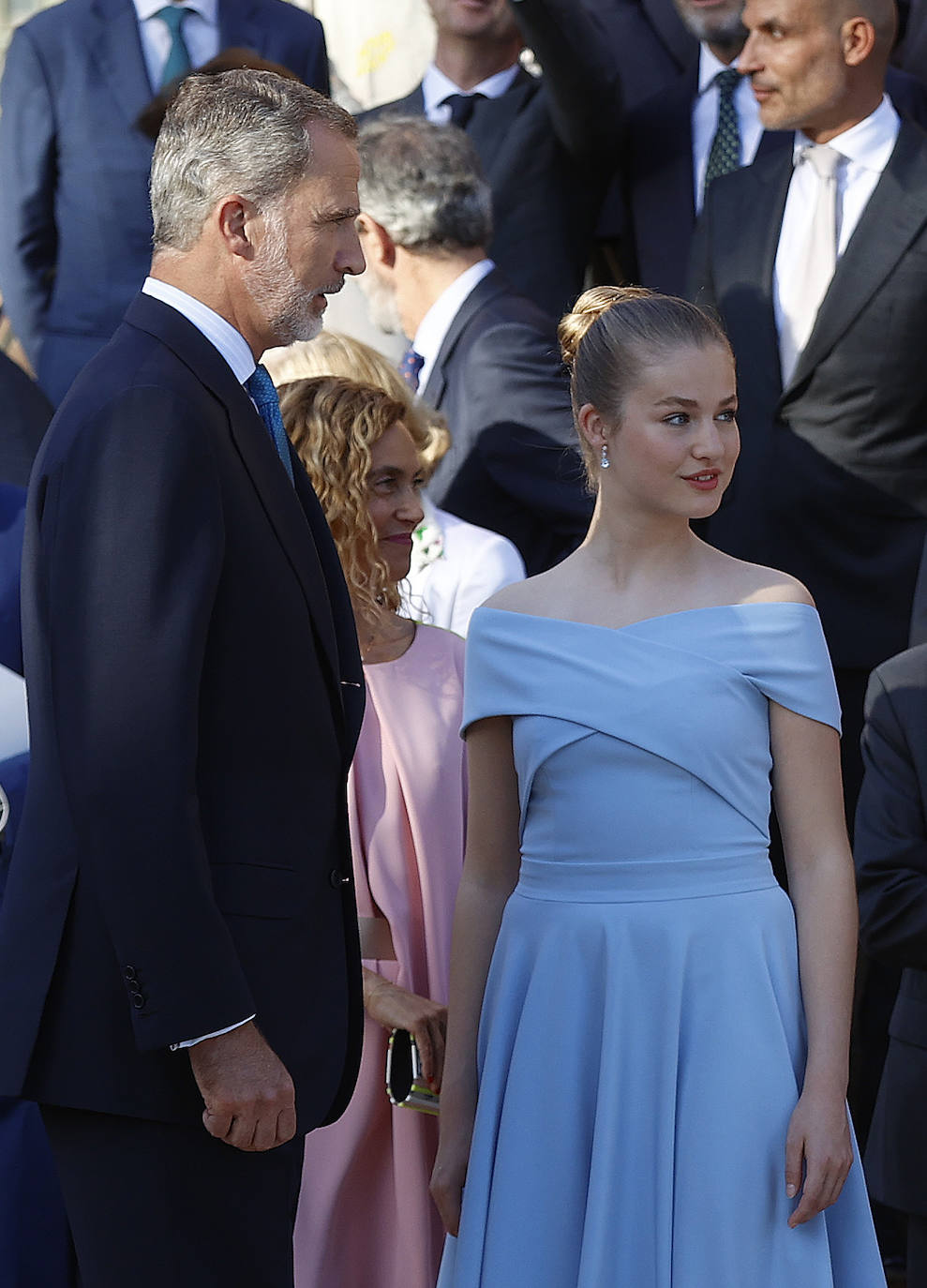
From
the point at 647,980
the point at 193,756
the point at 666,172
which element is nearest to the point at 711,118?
the point at 666,172

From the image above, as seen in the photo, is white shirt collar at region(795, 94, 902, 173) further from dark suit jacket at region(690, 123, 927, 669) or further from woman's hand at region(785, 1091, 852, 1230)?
woman's hand at region(785, 1091, 852, 1230)

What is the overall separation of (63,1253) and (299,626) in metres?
1.20

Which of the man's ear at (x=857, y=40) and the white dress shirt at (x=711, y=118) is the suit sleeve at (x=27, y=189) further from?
the man's ear at (x=857, y=40)

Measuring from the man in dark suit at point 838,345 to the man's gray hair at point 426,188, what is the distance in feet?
2.12

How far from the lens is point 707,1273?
2.03 m

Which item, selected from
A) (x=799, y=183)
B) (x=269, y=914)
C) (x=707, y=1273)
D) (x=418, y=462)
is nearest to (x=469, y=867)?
(x=269, y=914)

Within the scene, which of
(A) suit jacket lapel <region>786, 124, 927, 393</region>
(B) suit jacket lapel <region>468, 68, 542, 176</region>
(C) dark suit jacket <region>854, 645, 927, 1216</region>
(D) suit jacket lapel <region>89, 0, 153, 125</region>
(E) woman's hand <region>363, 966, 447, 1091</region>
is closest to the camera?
(E) woman's hand <region>363, 966, 447, 1091</region>

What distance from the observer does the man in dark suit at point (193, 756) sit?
1853 millimetres

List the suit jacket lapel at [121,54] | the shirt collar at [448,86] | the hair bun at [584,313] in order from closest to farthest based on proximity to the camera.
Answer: the hair bun at [584,313]
the suit jacket lapel at [121,54]
the shirt collar at [448,86]

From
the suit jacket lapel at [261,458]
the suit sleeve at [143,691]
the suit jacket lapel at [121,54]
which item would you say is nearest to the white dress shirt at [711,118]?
the suit jacket lapel at [121,54]

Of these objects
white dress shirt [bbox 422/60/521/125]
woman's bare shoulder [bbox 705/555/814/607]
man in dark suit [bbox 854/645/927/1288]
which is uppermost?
white dress shirt [bbox 422/60/521/125]

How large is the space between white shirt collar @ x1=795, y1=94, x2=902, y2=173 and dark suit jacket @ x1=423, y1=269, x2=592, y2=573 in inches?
32.7

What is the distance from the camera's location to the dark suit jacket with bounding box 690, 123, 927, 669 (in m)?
4.10

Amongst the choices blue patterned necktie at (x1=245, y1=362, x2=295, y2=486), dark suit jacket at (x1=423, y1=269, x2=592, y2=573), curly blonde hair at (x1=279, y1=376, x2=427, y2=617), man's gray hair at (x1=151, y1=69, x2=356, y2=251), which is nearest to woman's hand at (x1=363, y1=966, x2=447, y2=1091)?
curly blonde hair at (x1=279, y1=376, x2=427, y2=617)
